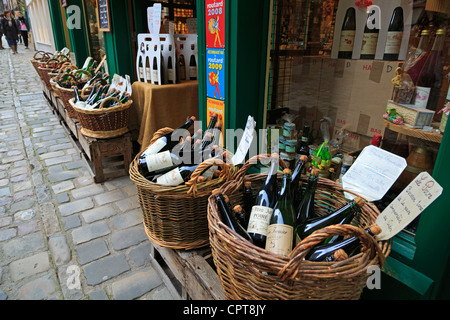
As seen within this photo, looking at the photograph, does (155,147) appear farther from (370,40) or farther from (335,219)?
(370,40)

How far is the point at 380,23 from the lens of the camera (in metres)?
1.89

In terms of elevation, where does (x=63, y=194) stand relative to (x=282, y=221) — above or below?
below

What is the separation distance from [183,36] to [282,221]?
2.73 metres

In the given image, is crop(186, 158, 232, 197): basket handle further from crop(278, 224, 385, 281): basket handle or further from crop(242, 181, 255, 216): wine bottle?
crop(278, 224, 385, 281): basket handle

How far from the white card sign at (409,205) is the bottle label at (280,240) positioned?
12.5 inches

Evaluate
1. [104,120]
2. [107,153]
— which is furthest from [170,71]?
[107,153]

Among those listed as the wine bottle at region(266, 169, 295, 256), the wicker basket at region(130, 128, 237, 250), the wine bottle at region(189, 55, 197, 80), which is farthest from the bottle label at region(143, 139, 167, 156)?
the wine bottle at region(189, 55, 197, 80)

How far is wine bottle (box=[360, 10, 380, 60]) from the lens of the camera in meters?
1.92

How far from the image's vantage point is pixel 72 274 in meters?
1.95

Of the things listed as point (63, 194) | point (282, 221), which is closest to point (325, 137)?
point (282, 221)

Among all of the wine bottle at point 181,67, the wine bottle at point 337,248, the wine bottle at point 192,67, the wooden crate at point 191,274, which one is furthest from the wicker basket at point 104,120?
the wine bottle at point 337,248

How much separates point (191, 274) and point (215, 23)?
168 centimetres

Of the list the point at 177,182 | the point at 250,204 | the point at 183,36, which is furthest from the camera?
the point at 183,36
